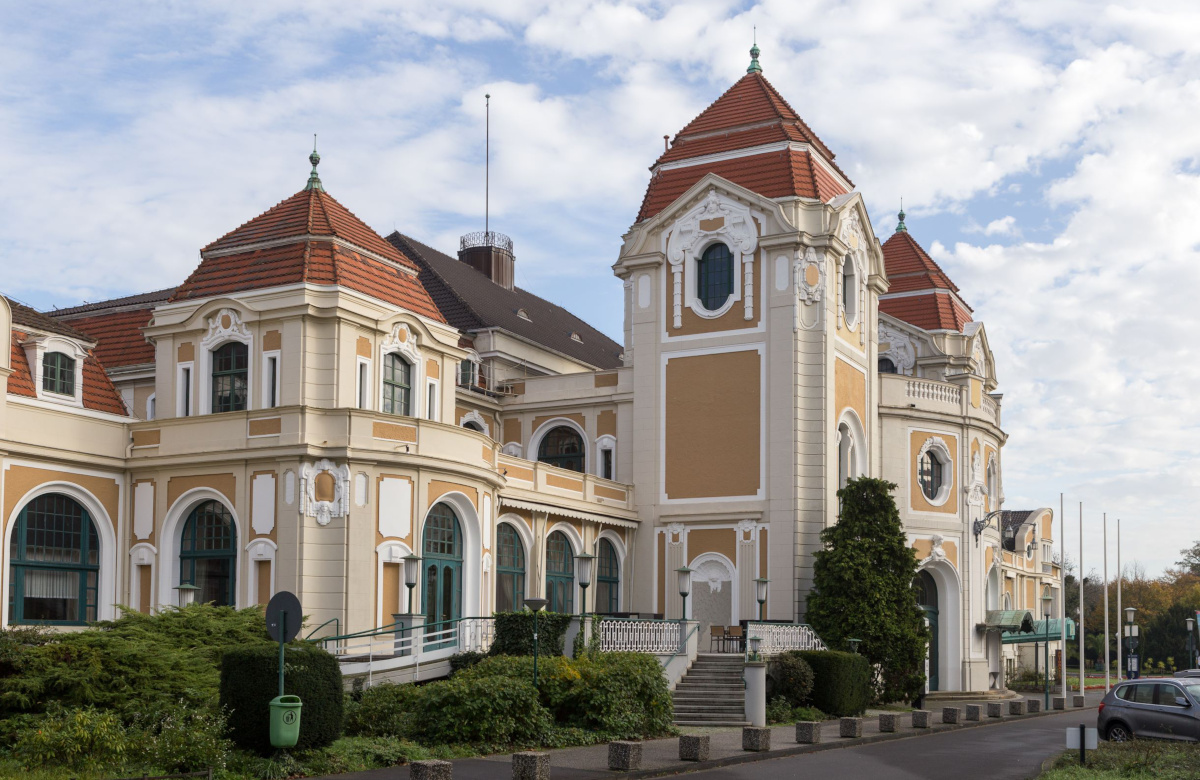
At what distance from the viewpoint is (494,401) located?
43969 mm

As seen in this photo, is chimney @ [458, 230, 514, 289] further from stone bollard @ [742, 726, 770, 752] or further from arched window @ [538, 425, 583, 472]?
stone bollard @ [742, 726, 770, 752]

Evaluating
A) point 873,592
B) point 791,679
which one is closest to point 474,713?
point 791,679

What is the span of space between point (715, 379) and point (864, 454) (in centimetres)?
562

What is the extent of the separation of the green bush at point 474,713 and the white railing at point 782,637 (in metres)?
9.75

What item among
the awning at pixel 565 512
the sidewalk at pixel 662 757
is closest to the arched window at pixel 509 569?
the awning at pixel 565 512

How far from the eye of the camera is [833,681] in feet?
107

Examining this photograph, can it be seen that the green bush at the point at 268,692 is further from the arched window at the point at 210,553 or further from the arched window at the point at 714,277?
the arched window at the point at 714,277

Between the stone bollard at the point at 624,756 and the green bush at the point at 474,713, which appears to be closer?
the stone bollard at the point at 624,756

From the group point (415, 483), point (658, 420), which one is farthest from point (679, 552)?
point (415, 483)

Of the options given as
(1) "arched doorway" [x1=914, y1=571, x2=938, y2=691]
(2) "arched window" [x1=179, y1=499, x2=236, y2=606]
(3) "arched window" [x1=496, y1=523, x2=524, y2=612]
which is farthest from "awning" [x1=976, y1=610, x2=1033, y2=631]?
(2) "arched window" [x1=179, y1=499, x2=236, y2=606]

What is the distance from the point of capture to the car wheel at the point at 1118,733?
25094mm

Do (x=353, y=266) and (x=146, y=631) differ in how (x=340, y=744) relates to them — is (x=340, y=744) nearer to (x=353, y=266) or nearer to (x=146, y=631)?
(x=146, y=631)

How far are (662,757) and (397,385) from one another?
591 inches

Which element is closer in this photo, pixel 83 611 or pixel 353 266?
pixel 83 611
